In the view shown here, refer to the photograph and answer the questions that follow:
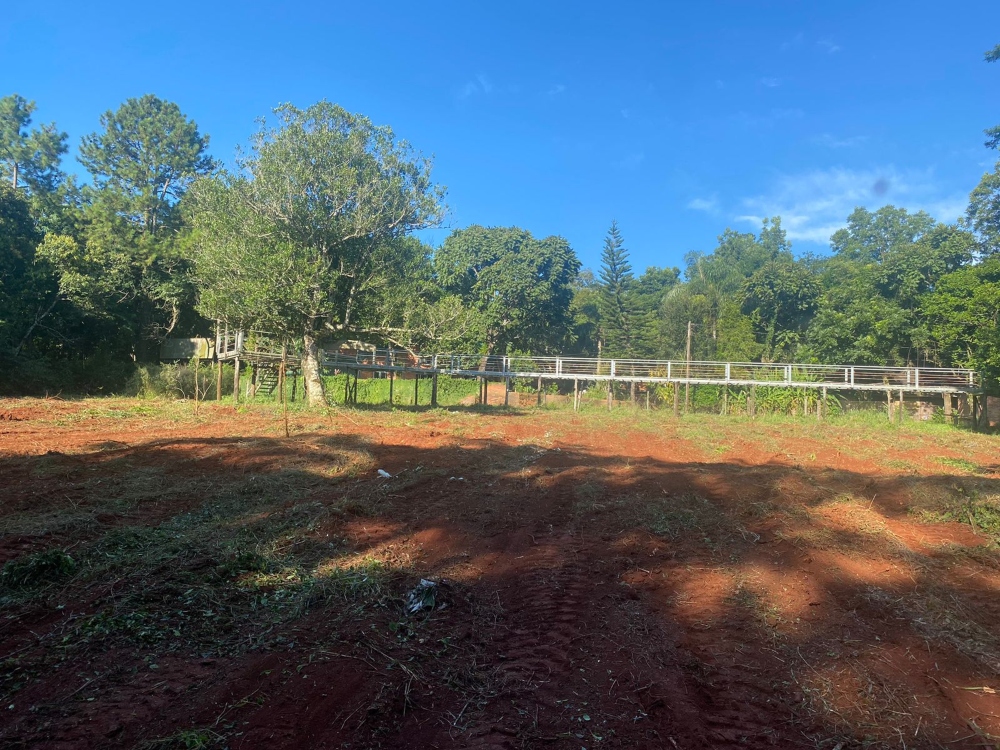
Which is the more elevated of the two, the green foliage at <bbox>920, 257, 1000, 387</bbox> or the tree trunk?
the green foliage at <bbox>920, 257, 1000, 387</bbox>

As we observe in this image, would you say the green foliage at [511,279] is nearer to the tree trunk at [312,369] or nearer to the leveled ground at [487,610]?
the tree trunk at [312,369]

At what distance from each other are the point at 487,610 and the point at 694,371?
28.0 m

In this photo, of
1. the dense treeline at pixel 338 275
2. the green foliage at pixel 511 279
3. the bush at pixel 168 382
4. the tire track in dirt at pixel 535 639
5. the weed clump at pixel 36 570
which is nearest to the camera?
the tire track in dirt at pixel 535 639

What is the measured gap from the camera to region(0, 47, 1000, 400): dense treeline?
62.0ft

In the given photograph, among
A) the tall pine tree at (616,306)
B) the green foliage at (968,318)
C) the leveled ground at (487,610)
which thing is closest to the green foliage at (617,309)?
the tall pine tree at (616,306)

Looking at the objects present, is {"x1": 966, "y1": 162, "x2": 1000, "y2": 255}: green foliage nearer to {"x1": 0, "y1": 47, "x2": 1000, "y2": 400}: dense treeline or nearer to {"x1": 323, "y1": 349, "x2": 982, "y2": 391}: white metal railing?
{"x1": 0, "y1": 47, "x2": 1000, "y2": 400}: dense treeline

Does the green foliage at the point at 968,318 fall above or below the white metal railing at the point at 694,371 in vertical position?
above

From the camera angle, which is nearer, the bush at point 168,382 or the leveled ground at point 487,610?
the leveled ground at point 487,610

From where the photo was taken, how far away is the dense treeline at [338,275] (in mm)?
18891

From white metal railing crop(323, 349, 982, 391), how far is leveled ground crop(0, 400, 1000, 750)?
57.9 ft

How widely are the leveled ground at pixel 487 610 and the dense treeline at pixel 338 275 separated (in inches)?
451

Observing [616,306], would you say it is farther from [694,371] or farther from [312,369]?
[312,369]

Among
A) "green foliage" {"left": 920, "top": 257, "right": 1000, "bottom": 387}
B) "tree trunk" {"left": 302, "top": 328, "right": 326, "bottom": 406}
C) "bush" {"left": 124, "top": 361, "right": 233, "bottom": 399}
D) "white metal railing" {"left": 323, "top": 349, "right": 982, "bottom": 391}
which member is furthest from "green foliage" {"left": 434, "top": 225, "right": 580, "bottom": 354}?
"green foliage" {"left": 920, "top": 257, "right": 1000, "bottom": 387}

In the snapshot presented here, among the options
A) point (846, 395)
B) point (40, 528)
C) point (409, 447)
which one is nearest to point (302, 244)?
point (409, 447)
